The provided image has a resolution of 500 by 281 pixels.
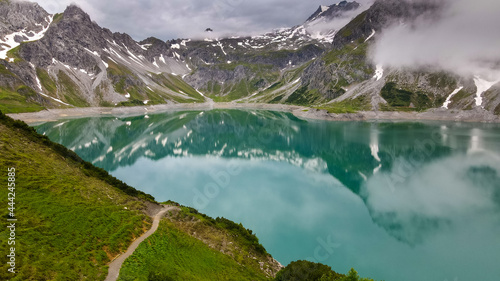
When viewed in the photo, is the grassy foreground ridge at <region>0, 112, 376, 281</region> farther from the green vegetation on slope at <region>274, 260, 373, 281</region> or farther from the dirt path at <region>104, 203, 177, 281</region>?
the dirt path at <region>104, 203, 177, 281</region>

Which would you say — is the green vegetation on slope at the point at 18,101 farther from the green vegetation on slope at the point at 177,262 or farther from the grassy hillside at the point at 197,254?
the green vegetation on slope at the point at 177,262

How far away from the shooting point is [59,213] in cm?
2180

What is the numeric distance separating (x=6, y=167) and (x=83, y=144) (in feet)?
300

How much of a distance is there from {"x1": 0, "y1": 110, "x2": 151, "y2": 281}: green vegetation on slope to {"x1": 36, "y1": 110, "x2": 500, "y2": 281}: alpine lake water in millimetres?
21812

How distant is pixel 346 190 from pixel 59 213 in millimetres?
A: 56418

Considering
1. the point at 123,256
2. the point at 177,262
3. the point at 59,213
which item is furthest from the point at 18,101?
the point at 177,262

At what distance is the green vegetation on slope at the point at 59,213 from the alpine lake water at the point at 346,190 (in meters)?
21.8

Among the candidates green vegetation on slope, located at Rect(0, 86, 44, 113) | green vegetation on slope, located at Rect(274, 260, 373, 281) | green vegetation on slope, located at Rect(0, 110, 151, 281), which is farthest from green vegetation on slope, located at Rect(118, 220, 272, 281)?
green vegetation on slope, located at Rect(0, 86, 44, 113)

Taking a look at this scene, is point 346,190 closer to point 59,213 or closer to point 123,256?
point 123,256

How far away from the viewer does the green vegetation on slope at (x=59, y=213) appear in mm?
16734

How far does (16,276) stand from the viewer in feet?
46.1

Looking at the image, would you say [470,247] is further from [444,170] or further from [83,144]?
[83,144]

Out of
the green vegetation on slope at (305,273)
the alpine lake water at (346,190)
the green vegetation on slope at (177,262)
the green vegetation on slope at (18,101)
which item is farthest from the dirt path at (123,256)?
the green vegetation on slope at (18,101)

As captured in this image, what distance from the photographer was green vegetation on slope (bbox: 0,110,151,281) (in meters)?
16.7
